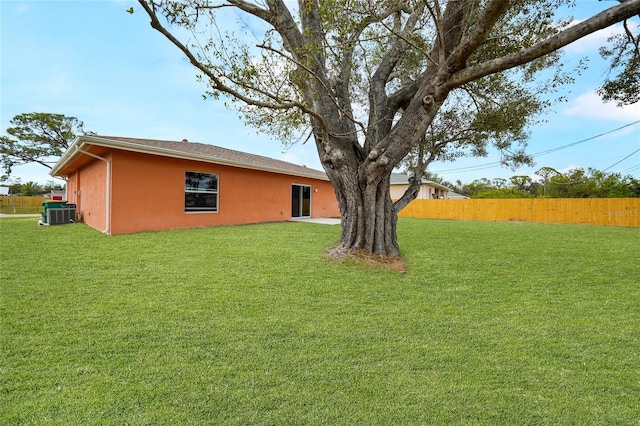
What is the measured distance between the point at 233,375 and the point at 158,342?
0.82 m

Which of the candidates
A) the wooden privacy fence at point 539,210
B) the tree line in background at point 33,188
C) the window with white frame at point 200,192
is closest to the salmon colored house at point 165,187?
the window with white frame at point 200,192

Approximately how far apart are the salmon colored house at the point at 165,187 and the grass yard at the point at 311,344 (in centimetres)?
352

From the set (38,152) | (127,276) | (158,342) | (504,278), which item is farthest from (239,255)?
(38,152)

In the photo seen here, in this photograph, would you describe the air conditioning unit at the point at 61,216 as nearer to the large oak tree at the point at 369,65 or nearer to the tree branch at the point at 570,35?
the large oak tree at the point at 369,65

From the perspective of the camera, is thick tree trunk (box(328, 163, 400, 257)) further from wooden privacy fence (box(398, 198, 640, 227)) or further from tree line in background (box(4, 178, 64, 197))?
tree line in background (box(4, 178, 64, 197))

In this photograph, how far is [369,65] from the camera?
6.60 m

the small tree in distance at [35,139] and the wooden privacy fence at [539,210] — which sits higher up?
the small tree in distance at [35,139]

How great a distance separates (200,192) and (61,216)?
15.5 feet

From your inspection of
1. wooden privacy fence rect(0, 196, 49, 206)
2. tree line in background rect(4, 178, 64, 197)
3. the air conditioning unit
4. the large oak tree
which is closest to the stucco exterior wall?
the air conditioning unit

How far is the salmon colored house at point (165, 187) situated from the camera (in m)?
8.22

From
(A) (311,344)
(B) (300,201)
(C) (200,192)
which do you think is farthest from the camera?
(B) (300,201)

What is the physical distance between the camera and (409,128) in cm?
509

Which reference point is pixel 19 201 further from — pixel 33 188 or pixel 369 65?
pixel 369 65

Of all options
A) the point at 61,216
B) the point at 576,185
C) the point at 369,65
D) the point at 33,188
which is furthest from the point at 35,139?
the point at 576,185
